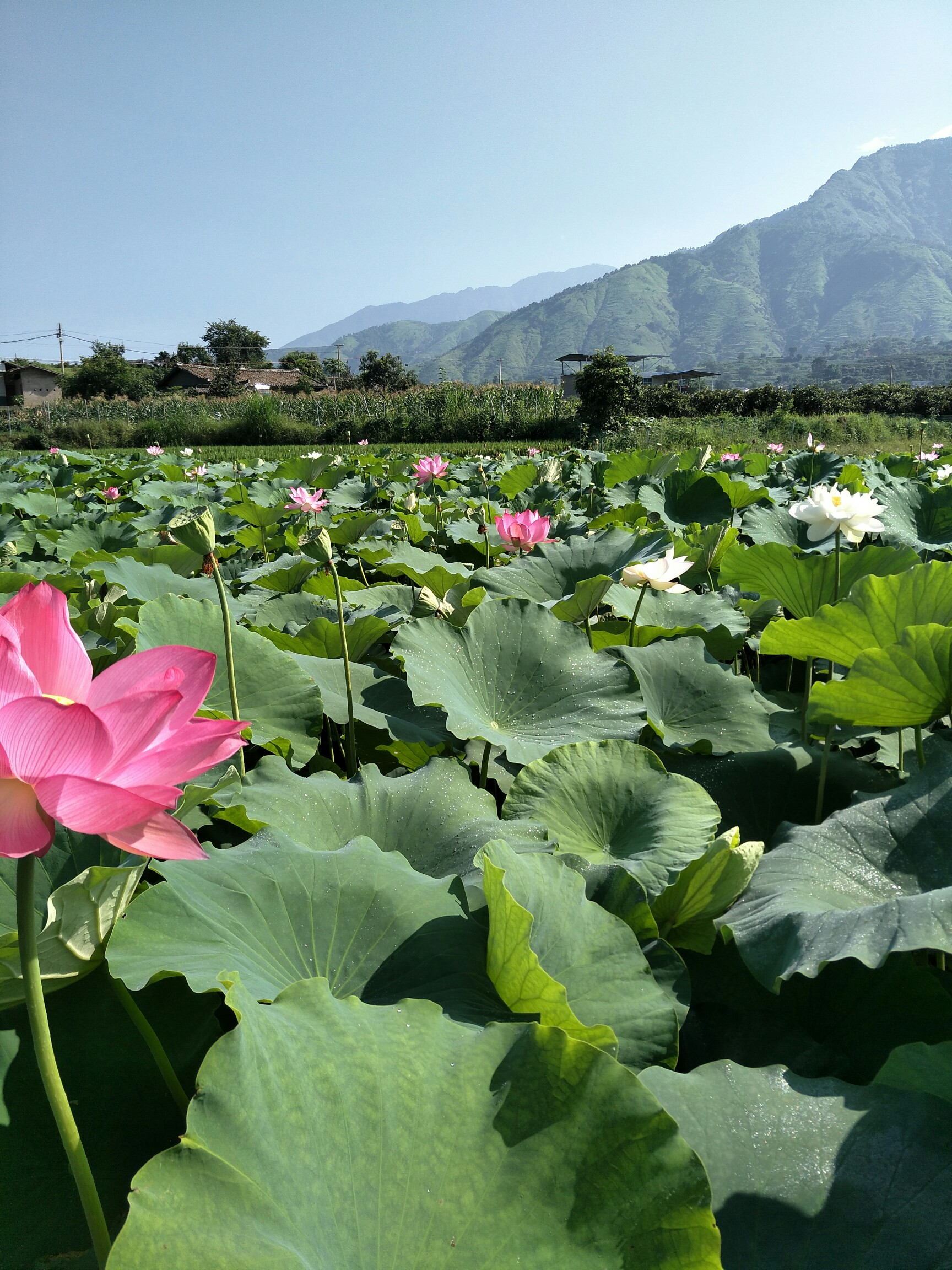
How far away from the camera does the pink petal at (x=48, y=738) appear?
0.43 meters

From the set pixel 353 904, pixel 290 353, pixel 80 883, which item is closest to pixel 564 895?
pixel 353 904

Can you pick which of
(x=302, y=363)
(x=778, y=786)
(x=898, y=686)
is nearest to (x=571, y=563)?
(x=778, y=786)

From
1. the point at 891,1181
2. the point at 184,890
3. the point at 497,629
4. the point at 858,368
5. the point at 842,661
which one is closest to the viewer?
the point at 891,1181

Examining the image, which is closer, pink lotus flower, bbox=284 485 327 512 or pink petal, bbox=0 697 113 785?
pink petal, bbox=0 697 113 785

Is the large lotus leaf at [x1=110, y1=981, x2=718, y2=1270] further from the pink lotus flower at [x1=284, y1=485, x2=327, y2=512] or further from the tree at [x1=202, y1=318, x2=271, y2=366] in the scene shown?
the tree at [x1=202, y1=318, x2=271, y2=366]

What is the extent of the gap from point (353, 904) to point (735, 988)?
434 millimetres

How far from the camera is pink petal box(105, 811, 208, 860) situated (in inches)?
18.4

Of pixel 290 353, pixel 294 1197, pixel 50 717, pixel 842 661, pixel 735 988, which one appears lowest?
pixel 735 988

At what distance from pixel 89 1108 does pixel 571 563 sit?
1824 millimetres

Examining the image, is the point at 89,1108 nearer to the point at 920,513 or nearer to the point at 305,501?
the point at 305,501

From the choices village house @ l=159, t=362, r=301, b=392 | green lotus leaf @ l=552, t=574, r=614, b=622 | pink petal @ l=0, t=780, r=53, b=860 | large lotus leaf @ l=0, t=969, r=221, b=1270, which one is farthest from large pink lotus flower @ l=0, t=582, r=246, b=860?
village house @ l=159, t=362, r=301, b=392

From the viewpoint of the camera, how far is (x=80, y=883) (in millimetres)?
605

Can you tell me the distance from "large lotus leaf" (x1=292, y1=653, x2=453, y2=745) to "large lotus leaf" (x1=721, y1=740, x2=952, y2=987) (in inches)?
27.8

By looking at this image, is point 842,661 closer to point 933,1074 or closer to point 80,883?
point 933,1074
